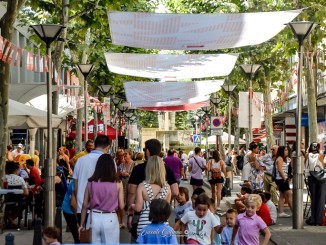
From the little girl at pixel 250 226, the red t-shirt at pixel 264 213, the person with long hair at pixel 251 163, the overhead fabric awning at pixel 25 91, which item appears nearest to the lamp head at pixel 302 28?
the red t-shirt at pixel 264 213

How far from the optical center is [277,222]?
22.1 m

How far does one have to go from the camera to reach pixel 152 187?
11.2 meters

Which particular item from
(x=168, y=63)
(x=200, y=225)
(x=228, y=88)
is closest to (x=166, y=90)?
(x=168, y=63)

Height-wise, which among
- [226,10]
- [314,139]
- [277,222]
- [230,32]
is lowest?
[277,222]

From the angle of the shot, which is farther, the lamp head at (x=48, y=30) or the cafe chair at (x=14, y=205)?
the cafe chair at (x=14, y=205)

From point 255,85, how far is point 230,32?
2834cm

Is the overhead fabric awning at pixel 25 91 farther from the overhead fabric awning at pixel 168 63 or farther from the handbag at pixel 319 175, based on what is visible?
the handbag at pixel 319 175

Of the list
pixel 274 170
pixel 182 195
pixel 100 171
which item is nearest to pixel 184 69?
pixel 274 170

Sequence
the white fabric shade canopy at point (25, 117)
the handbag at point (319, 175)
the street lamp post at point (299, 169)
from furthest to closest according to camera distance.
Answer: the white fabric shade canopy at point (25, 117)
the handbag at point (319, 175)
the street lamp post at point (299, 169)

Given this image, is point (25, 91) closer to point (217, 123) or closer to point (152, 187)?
point (217, 123)

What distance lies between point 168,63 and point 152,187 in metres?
14.9

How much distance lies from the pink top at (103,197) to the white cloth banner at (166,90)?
2116 cm

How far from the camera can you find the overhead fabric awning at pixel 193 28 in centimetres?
1988

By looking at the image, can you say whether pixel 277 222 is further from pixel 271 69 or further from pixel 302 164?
pixel 271 69
